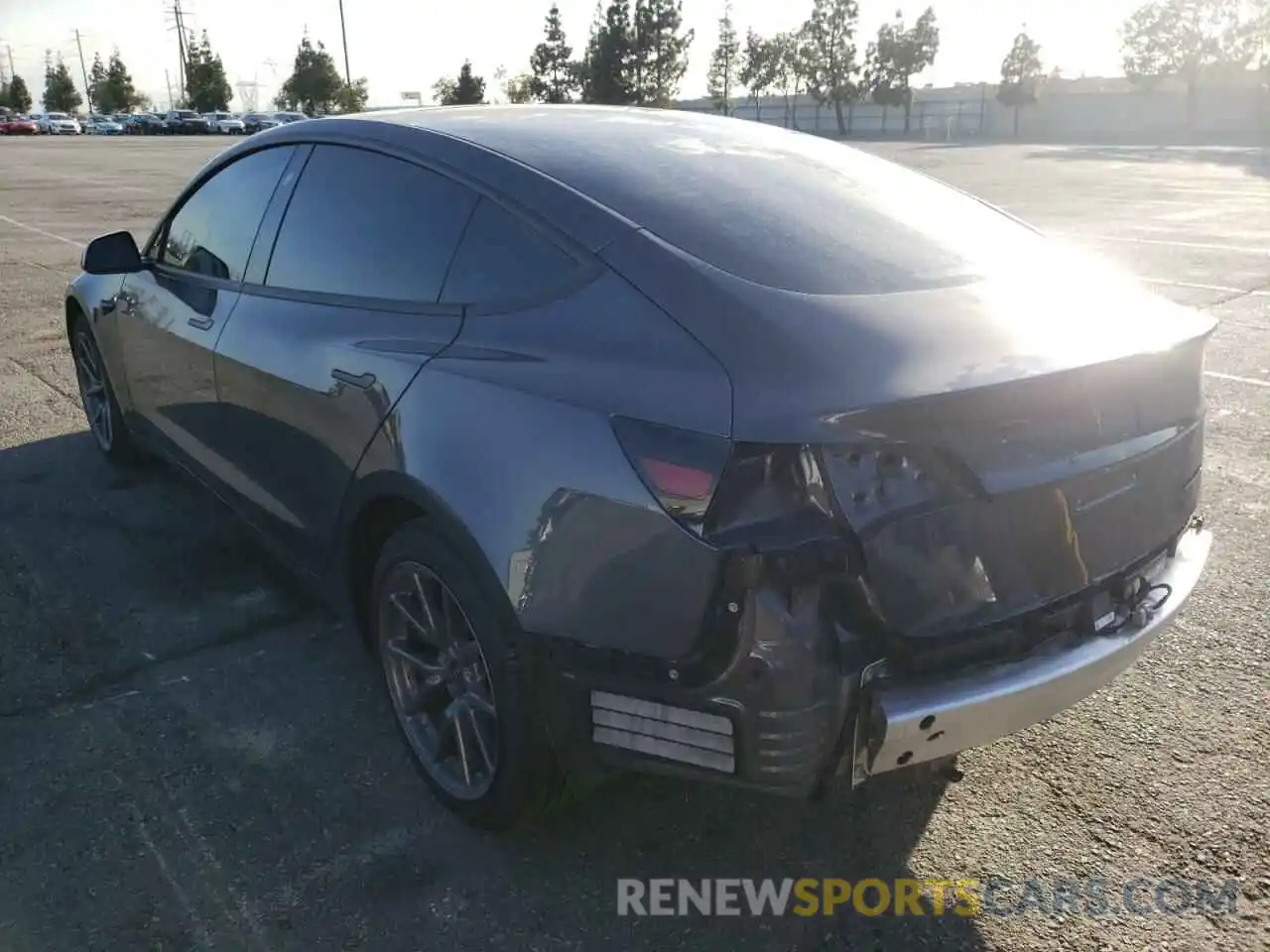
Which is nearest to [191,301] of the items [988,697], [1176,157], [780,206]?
[780,206]

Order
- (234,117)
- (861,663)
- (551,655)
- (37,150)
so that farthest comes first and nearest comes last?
(234,117), (37,150), (551,655), (861,663)

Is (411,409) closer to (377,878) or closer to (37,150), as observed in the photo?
(377,878)

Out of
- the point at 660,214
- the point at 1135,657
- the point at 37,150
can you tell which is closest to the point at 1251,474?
the point at 1135,657

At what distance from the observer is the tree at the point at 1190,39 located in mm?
65062

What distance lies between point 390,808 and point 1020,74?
7551 centimetres

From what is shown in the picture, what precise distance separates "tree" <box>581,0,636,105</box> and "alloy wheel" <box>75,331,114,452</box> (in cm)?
6606

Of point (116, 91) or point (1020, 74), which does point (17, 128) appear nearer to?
point (116, 91)

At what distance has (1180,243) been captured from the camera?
1255 centimetres

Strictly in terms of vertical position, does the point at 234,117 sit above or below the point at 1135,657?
above

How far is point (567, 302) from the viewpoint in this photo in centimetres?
229

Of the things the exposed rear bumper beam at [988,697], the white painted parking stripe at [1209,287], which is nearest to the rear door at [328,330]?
the exposed rear bumper beam at [988,697]

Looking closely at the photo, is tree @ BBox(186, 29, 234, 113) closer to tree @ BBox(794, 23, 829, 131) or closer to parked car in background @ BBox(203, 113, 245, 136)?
parked car in background @ BBox(203, 113, 245, 136)

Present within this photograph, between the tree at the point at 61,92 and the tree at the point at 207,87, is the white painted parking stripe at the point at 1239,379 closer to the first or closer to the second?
the tree at the point at 207,87

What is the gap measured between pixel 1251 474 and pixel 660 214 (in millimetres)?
3754
